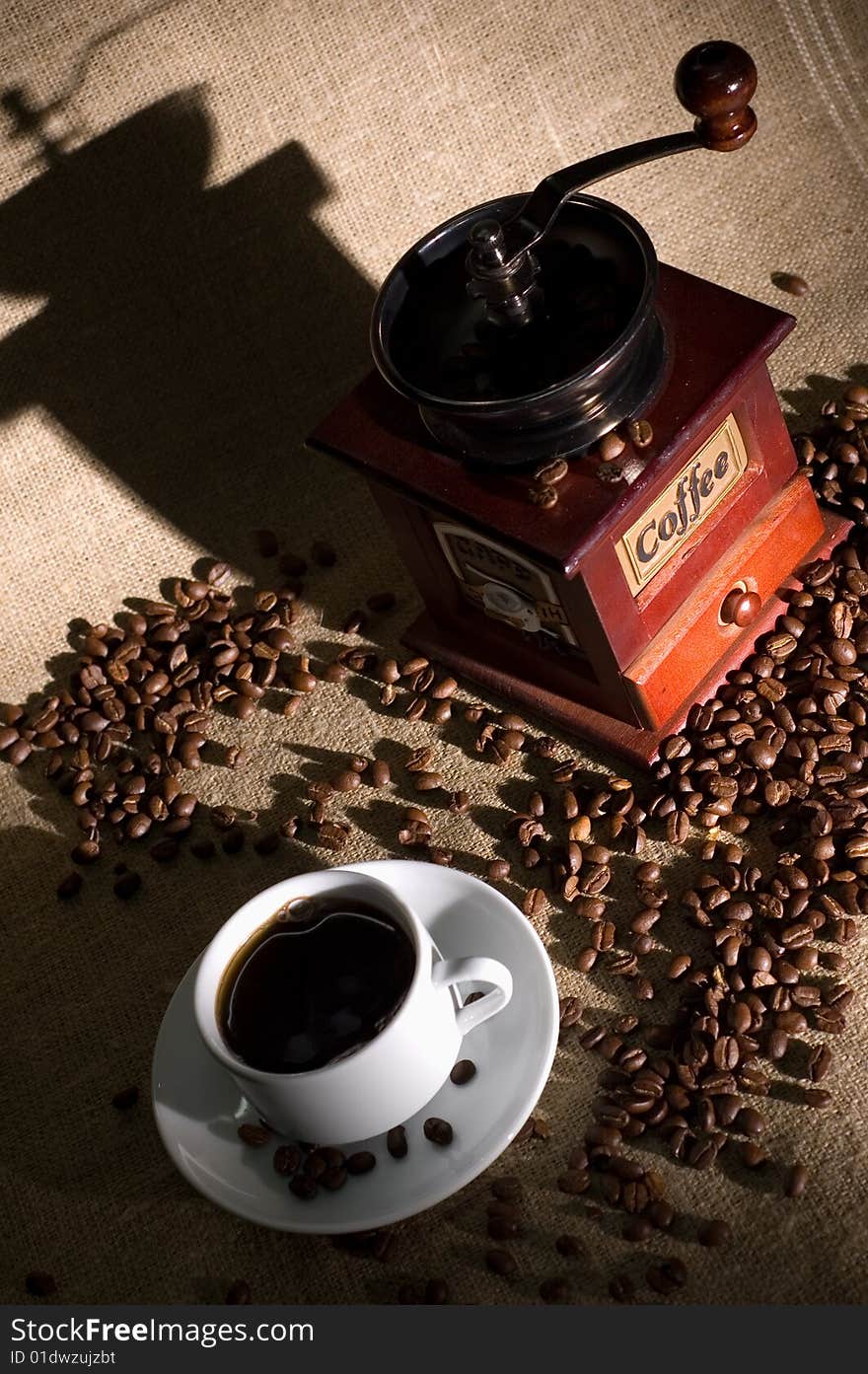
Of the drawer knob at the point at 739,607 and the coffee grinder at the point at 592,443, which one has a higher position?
the coffee grinder at the point at 592,443

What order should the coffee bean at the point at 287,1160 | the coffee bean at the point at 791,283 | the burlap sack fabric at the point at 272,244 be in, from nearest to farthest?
the coffee bean at the point at 287,1160
the burlap sack fabric at the point at 272,244
the coffee bean at the point at 791,283

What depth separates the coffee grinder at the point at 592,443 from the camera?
4.84 feet

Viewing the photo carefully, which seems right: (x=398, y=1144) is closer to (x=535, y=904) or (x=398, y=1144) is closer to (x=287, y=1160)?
(x=287, y=1160)

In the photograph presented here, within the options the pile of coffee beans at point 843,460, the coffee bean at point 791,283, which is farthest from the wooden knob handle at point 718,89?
the coffee bean at point 791,283

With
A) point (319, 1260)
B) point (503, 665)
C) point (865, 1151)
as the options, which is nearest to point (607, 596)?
point (503, 665)

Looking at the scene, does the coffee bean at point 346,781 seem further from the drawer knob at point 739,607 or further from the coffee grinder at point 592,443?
the drawer knob at point 739,607

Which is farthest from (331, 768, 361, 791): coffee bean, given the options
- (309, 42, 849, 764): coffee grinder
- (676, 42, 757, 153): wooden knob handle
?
(676, 42, 757, 153): wooden knob handle

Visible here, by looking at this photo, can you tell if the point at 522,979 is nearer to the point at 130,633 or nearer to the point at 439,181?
the point at 130,633

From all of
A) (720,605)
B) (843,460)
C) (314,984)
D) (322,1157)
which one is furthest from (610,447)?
(322,1157)

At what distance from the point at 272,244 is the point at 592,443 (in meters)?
0.75

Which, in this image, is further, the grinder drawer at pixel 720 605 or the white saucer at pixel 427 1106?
the grinder drawer at pixel 720 605

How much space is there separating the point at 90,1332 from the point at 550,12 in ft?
5.46

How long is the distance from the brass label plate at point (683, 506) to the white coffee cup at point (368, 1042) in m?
0.46

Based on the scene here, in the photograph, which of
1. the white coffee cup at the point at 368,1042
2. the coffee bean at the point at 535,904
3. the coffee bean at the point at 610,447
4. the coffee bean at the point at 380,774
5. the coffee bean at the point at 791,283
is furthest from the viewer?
the coffee bean at the point at 791,283
